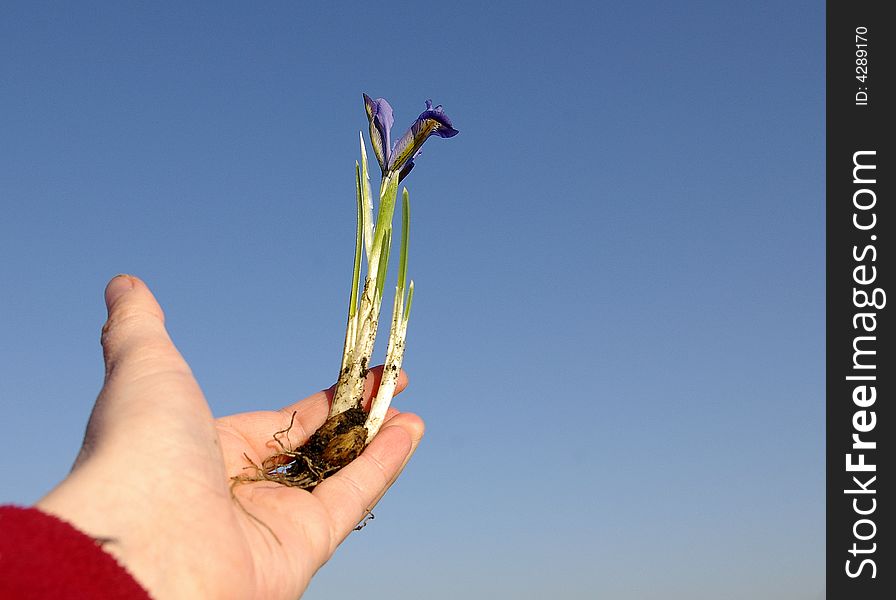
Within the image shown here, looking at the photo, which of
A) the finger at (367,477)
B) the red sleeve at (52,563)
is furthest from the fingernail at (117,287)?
the red sleeve at (52,563)

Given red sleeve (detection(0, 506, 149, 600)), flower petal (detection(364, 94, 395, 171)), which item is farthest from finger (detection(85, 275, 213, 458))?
flower petal (detection(364, 94, 395, 171))

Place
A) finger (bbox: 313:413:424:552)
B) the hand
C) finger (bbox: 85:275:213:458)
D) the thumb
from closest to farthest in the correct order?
the hand
finger (bbox: 85:275:213:458)
the thumb
finger (bbox: 313:413:424:552)

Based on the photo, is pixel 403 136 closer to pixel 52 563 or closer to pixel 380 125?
pixel 380 125

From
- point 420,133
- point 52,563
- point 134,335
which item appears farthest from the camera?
point 420,133

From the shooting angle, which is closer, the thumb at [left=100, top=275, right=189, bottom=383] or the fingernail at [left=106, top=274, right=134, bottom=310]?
the thumb at [left=100, top=275, right=189, bottom=383]

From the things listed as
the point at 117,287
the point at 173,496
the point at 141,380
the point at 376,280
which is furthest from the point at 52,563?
the point at 376,280

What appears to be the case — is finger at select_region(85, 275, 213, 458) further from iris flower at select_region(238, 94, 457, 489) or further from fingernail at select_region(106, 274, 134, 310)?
iris flower at select_region(238, 94, 457, 489)

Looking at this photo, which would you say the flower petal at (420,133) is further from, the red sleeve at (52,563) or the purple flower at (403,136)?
the red sleeve at (52,563)

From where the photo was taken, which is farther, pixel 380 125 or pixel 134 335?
pixel 380 125
